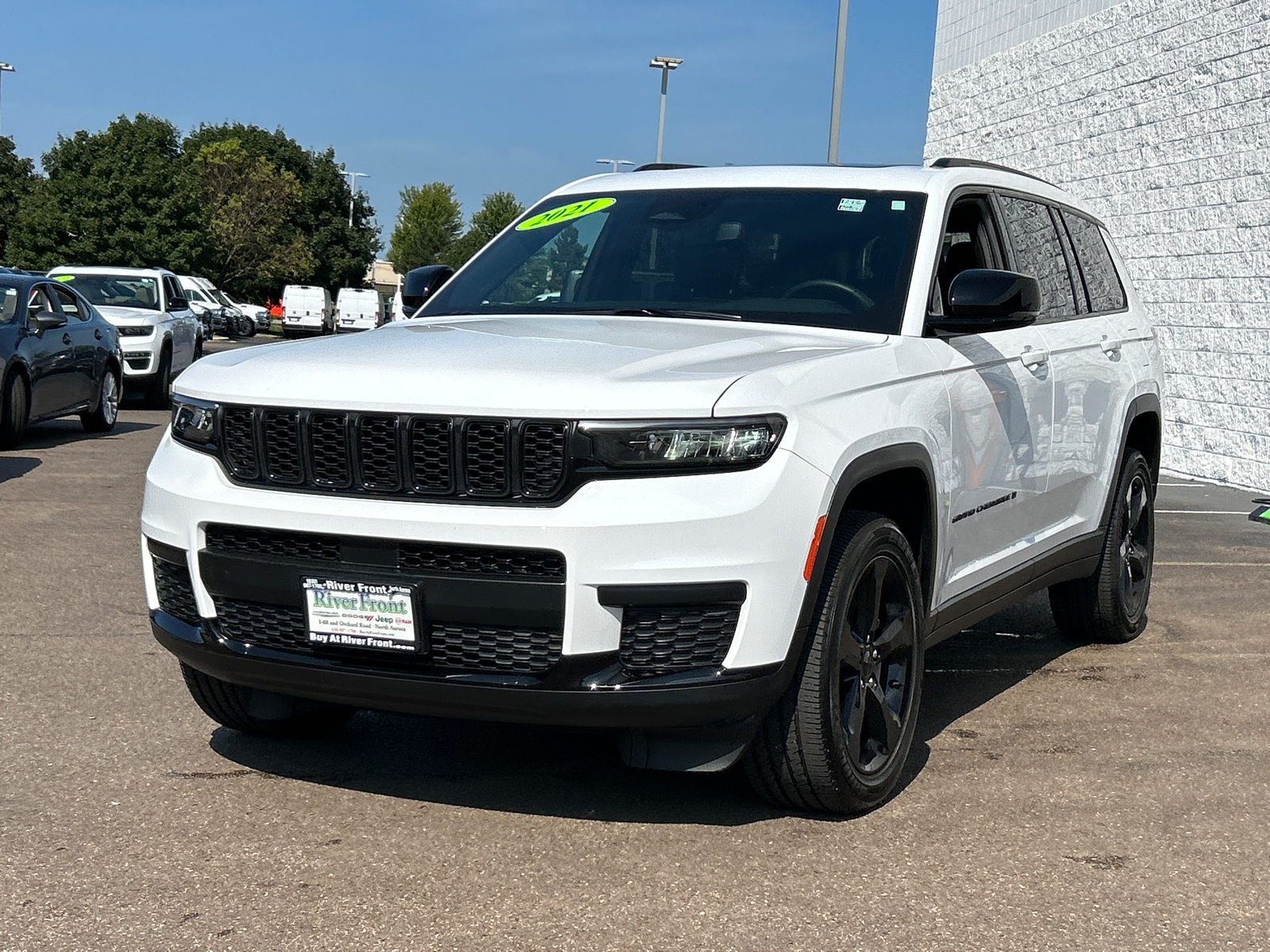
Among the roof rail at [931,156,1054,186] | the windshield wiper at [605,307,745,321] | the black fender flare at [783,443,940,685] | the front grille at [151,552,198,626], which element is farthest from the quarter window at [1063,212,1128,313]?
the front grille at [151,552,198,626]

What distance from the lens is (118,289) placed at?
19828 millimetres

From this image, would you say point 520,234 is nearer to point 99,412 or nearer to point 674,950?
point 674,950

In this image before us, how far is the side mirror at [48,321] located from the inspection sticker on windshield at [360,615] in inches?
414

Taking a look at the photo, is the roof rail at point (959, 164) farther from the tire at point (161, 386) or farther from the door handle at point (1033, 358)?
the tire at point (161, 386)

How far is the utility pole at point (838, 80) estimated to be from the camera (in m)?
18.8

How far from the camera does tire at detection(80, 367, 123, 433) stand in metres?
15.5

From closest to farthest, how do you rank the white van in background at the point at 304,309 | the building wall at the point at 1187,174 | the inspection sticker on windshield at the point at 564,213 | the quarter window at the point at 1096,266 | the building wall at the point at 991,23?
1. the inspection sticker on windshield at the point at 564,213
2. the quarter window at the point at 1096,266
3. the building wall at the point at 1187,174
4. the building wall at the point at 991,23
5. the white van in background at the point at 304,309

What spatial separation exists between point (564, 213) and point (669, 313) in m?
1.06

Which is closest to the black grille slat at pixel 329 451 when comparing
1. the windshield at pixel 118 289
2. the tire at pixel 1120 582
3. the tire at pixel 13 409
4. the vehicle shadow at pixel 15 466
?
the tire at pixel 1120 582

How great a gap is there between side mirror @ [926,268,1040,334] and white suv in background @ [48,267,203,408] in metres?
15.4

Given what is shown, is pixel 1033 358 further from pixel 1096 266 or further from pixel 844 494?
→ pixel 844 494

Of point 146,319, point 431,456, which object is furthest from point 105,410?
point 431,456

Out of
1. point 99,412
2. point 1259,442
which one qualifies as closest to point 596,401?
point 1259,442

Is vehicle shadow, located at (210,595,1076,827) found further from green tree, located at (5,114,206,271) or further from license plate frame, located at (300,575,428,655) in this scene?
green tree, located at (5,114,206,271)
